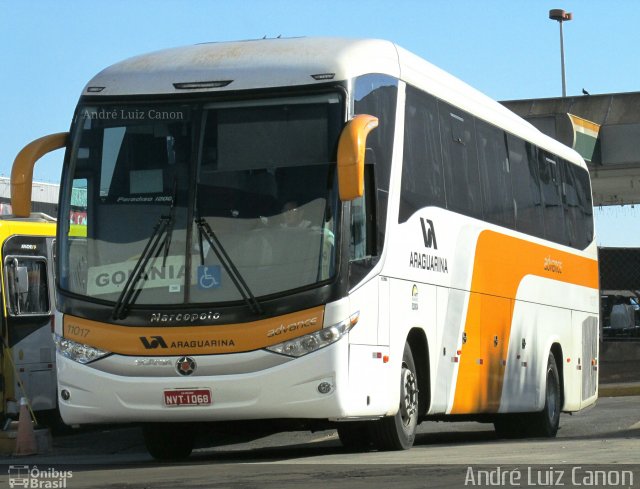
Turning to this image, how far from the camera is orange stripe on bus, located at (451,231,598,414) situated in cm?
1585

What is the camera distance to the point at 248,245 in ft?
39.9

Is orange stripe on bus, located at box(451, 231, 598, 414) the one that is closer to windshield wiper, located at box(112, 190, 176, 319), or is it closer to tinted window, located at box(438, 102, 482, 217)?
tinted window, located at box(438, 102, 482, 217)

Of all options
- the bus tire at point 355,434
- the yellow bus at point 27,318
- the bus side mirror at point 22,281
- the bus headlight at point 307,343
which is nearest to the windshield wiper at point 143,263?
the bus headlight at point 307,343

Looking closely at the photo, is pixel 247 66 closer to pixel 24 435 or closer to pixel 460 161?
pixel 460 161

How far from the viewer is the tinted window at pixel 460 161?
15.4 m

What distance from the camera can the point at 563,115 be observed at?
3206 cm

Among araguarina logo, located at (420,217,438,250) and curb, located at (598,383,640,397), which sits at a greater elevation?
araguarina logo, located at (420,217,438,250)

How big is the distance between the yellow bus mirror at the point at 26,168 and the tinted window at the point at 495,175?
5583 mm

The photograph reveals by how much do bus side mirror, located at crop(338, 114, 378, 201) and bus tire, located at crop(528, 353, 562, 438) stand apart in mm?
8457

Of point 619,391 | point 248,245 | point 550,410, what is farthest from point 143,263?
point 619,391

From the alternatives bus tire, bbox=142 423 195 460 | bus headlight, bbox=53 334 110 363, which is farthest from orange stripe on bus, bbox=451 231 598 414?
bus headlight, bbox=53 334 110 363

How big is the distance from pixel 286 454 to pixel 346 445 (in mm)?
608

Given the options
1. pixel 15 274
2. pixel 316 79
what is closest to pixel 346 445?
pixel 316 79

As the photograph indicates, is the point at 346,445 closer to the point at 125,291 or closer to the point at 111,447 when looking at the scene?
the point at 125,291
